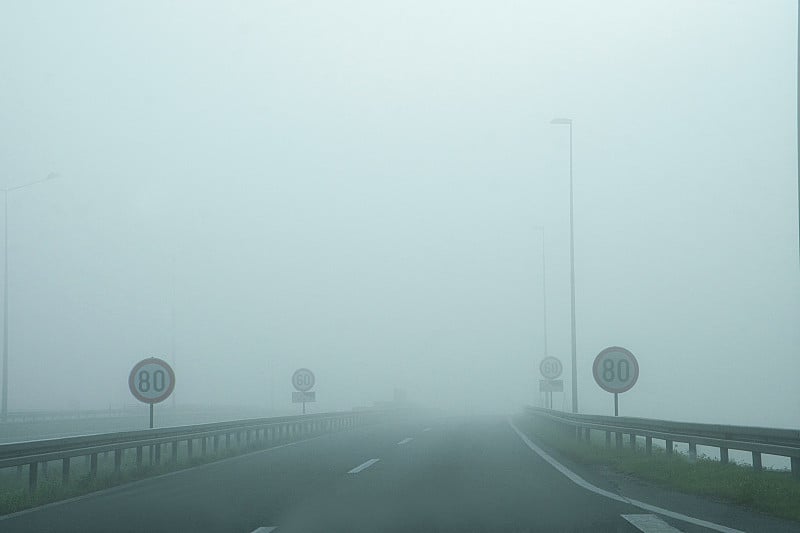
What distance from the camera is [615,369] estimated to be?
66.4 feet

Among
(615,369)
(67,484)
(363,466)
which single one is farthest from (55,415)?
(67,484)

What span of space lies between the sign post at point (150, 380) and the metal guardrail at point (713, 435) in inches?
353

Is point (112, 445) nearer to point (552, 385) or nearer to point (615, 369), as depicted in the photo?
point (615, 369)

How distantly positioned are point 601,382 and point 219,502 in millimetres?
10356

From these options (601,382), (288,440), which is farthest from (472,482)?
(288,440)

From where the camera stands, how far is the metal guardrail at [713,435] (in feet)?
38.5

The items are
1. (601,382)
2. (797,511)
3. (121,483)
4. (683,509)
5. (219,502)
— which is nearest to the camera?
(797,511)

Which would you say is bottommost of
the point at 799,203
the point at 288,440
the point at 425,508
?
the point at 288,440

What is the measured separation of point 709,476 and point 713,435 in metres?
1.11

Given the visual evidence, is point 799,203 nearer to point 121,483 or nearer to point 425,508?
point 425,508

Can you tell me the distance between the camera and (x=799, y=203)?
13297 mm

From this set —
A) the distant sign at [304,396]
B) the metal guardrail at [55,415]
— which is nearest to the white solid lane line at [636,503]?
the distant sign at [304,396]

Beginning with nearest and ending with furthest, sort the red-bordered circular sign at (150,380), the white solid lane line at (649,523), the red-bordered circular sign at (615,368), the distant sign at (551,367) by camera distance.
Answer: the white solid lane line at (649,523) < the red-bordered circular sign at (150,380) < the red-bordered circular sign at (615,368) < the distant sign at (551,367)

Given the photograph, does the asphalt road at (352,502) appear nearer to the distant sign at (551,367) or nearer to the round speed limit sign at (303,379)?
the round speed limit sign at (303,379)
